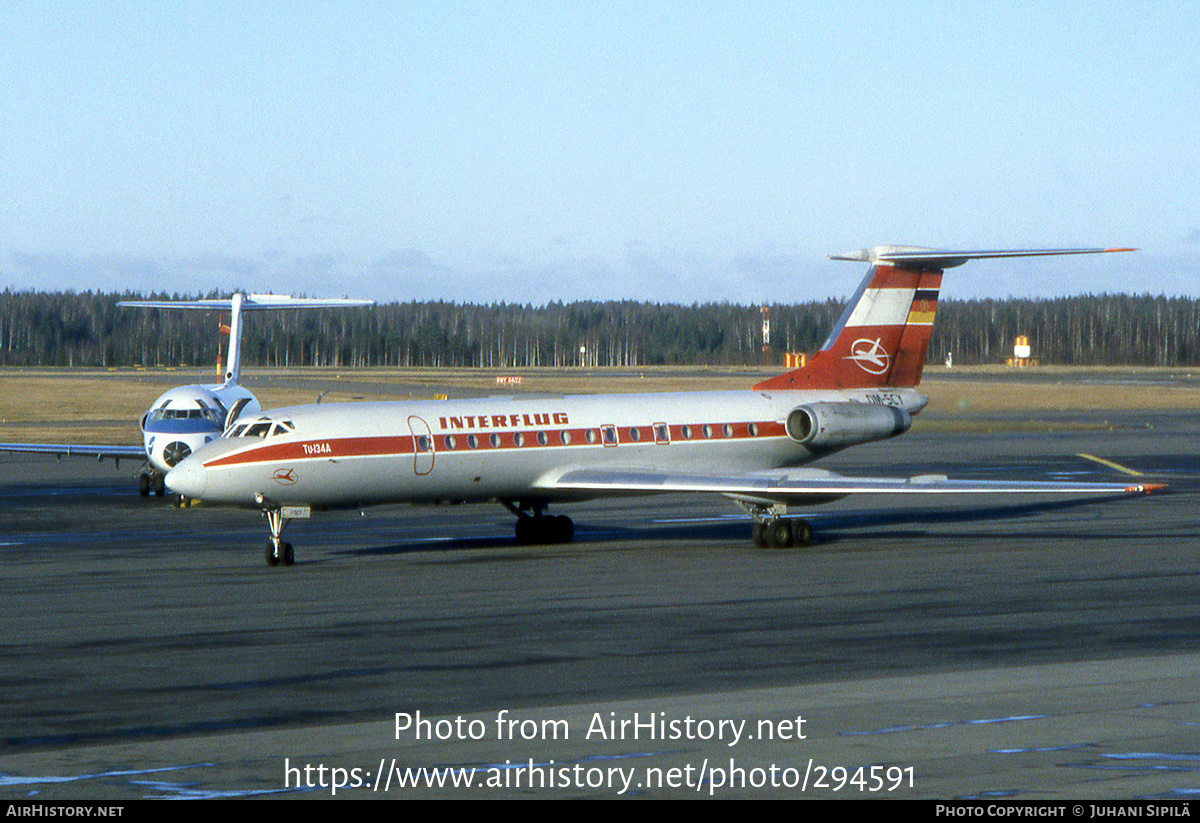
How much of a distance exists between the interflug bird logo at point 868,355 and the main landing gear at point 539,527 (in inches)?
274

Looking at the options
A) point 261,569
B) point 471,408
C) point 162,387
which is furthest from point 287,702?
point 162,387

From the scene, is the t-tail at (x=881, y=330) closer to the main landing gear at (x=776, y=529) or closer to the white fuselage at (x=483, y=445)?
the white fuselage at (x=483, y=445)

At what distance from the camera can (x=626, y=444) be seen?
2727cm

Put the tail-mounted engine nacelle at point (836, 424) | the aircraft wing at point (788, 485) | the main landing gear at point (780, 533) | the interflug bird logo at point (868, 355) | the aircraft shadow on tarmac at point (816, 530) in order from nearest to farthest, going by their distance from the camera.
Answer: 1. the aircraft wing at point (788, 485)
2. the main landing gear at point (780, 533)
3. the aircraft shadow on tarmac at point (816, 530)
4. the tail-mounted engine nacelle at point (836, 424)
5. the interflug bird logo at point (868, 355)

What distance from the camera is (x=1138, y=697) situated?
12398mm

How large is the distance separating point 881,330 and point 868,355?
59 centimetres

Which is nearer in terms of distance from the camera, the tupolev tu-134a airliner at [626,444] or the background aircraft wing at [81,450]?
the tupolev tu-134a airliner at [626,444]

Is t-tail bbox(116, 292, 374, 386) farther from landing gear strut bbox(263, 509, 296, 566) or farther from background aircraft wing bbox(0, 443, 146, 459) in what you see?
landing gear strut bbox(263, 509, 296, 566)

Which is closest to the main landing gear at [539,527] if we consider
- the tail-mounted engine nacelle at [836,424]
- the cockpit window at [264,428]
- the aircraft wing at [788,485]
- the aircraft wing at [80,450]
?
the aircraft wing at [788,485]

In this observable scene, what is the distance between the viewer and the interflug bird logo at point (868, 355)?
29.9 meters

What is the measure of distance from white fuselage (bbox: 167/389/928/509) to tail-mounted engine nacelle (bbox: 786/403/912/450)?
14 centimetres

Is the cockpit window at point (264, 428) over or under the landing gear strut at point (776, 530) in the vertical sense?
over

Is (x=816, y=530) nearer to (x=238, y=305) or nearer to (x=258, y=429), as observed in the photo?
(x=258, y=429)

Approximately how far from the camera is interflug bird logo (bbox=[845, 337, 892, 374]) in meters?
29.9
